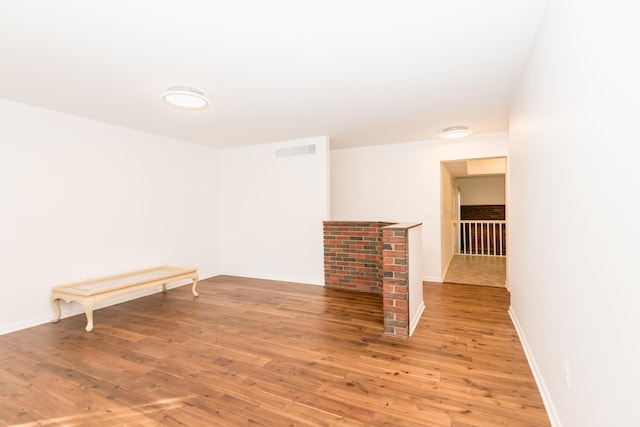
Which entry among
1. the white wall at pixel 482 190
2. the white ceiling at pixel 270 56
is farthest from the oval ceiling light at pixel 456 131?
the white wall at pixel 482 190

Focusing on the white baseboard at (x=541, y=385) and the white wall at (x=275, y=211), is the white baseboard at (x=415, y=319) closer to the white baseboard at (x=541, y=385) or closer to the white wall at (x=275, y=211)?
the white baseboard at (x=541, y=385)

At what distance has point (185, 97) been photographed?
286 cm

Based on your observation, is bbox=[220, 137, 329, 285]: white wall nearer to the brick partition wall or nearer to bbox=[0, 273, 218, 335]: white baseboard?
the brick partition wall

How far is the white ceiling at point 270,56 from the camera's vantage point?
5.91 feet

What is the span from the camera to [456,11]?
1.82 metres

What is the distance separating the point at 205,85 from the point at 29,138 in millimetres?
2281

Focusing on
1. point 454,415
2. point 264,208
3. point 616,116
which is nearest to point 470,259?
point 264,208

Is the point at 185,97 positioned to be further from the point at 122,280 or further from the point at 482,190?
the point at 482,190

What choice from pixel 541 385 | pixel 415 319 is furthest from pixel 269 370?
pixel 541 385

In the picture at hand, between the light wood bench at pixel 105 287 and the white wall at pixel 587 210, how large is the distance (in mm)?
4123

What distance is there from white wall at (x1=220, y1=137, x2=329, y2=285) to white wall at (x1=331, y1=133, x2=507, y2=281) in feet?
3.65

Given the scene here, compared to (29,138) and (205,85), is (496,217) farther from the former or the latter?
(29,138)

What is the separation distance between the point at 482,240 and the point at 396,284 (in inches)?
246

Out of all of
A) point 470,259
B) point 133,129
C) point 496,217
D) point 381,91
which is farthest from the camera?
point 496,217
